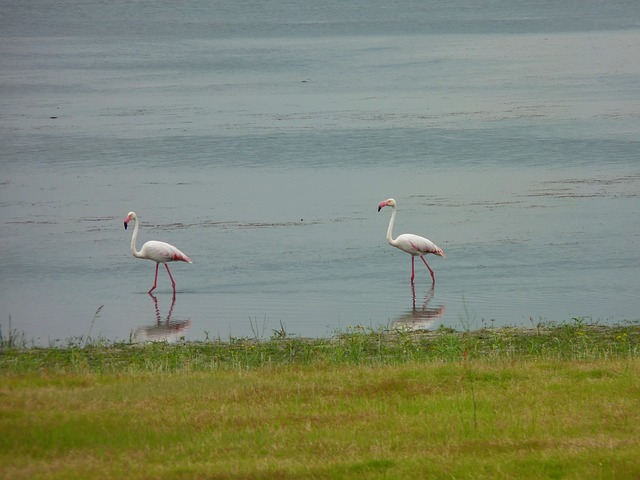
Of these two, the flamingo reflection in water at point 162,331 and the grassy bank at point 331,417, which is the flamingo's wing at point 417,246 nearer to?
the flamingo reflection in water at point 162,331

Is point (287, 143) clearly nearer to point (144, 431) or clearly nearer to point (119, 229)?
point (119, 229)

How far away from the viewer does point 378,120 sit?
1654 inches

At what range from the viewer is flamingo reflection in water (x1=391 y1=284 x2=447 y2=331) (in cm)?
1750

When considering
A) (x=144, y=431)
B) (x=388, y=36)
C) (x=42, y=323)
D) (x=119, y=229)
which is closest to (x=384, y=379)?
(x=144, y=431)

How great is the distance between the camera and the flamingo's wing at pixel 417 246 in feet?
70.7

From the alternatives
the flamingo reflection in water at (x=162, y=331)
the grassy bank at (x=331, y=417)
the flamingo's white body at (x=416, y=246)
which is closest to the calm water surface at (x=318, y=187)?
the flamingo reflection in water at (x=162, y=331)

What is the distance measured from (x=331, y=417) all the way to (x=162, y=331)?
8.23 metres

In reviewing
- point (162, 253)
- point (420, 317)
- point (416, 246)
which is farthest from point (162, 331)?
point (416, 246)

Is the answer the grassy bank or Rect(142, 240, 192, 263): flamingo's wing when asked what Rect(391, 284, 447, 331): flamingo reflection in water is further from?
Rect(142, 240, 192, 263): flamingo's wing

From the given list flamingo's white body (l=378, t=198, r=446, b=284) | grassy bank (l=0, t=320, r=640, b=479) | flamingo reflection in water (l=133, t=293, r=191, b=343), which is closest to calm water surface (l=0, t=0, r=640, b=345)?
flamingo reflection in water (l=133, t=293, r=191, b=343)

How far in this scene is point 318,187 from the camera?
98.7 ft

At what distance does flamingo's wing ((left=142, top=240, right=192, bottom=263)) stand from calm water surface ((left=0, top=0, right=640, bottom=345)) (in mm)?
555

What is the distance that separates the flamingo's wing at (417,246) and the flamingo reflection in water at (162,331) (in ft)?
16.1

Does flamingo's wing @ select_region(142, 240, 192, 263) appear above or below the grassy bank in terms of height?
above
